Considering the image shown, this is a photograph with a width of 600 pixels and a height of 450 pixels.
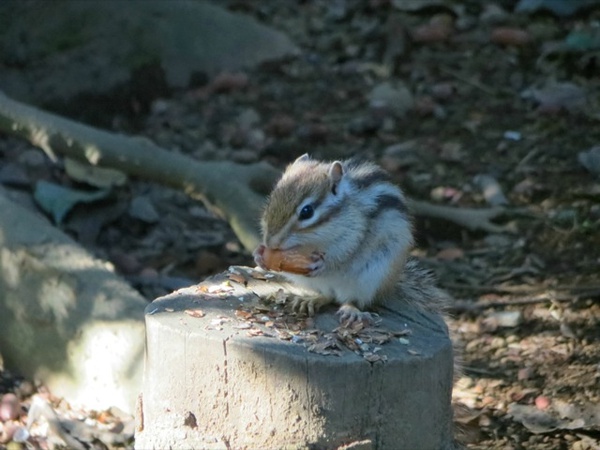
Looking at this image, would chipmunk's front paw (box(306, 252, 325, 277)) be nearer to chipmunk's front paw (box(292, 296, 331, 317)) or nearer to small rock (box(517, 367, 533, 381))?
chipmunk's front paw (box(292, 296, 331, 317))

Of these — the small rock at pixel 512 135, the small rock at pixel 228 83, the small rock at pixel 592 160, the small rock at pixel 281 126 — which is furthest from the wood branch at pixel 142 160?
the small rock at pixel 228 83

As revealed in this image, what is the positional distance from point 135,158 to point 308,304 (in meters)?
2.73

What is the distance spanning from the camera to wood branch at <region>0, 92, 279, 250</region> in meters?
5.93

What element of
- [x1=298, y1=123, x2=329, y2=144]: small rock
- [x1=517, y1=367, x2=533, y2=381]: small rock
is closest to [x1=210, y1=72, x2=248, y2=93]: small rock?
[x1=298, y1=123, x2=329, y2=144]: small rock

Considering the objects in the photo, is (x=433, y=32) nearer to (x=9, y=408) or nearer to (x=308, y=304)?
(x=9, y=408)

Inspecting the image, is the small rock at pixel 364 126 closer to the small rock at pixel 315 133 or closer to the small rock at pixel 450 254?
the small rock at pixel 315 133

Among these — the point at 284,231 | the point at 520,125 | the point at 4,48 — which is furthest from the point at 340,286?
the point at 4,48

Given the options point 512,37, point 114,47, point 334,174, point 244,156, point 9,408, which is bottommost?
point 9,408

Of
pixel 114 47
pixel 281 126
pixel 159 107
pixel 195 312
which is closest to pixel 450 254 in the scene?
pixel 281 126

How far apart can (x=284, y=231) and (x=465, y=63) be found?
4.92 metres

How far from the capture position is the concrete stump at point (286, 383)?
121 inches

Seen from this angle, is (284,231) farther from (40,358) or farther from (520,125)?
(520,125)

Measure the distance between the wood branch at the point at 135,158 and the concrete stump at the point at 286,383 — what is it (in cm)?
258

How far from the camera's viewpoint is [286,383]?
3041mm
